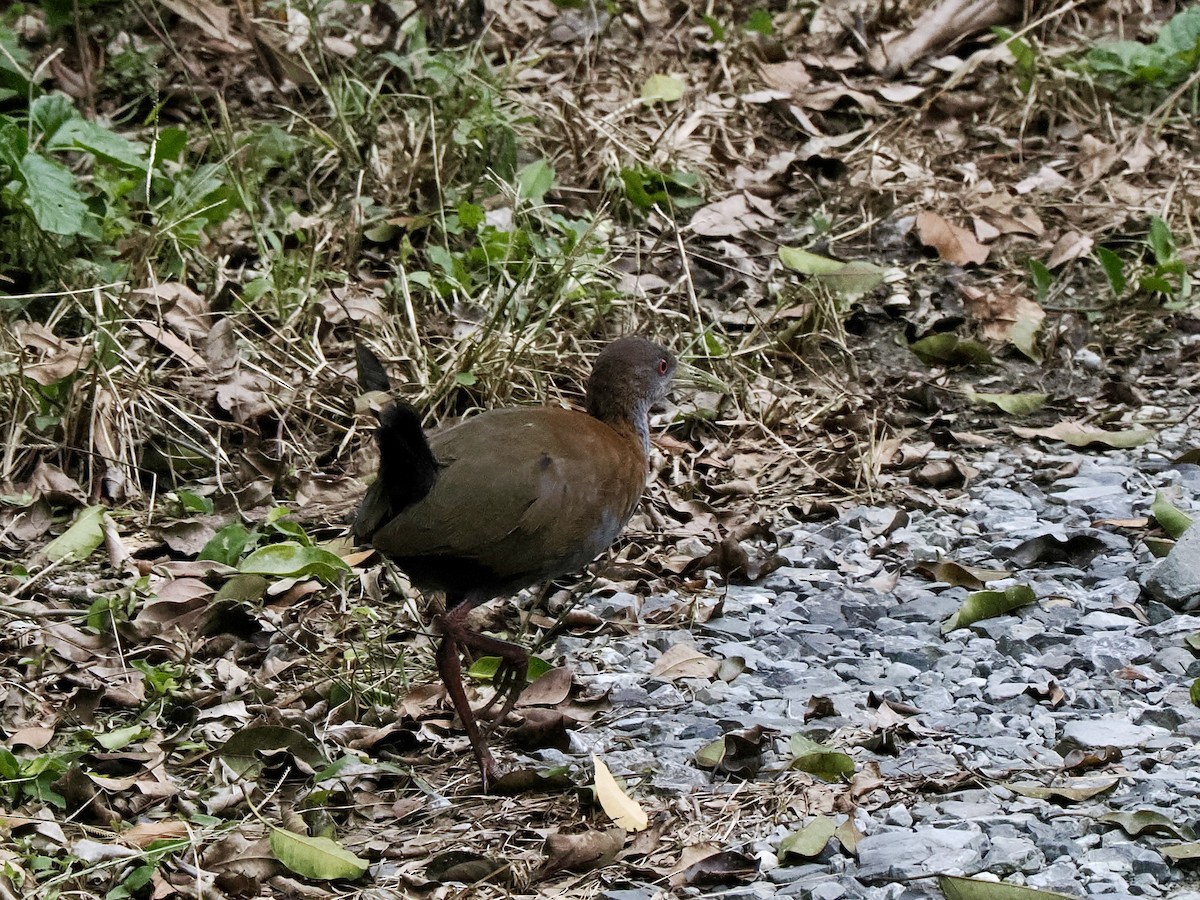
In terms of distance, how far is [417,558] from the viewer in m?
3.44

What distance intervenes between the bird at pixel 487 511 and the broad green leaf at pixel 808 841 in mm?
714

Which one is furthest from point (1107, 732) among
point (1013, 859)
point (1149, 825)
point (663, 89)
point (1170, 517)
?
point (663, 89)

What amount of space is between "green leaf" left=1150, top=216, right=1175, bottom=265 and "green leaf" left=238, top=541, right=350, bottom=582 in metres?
3.25

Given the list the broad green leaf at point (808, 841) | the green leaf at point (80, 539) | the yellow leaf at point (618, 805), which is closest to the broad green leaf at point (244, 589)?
the green leaf at point (80, 539)

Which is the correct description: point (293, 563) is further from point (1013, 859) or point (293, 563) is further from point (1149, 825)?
point (1149, 825)

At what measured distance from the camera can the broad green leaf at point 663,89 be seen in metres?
6.45

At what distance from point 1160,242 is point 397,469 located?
3438 millimetres

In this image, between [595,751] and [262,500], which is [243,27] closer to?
[262,500]

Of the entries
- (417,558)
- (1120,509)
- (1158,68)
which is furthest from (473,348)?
(1158,68)

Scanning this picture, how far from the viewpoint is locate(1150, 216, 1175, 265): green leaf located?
5609mm

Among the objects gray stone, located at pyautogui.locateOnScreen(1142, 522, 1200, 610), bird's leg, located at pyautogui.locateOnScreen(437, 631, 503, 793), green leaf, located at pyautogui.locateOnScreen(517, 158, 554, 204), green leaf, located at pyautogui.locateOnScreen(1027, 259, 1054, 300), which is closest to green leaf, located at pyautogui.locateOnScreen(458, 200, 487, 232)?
green leaf, located at pyautogui.locateOnScreen(517, 158, 554, 204)

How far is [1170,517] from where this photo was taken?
4176 millimetres

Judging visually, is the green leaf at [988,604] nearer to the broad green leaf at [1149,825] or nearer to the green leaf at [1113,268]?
the broad green leaf at [1149,825]

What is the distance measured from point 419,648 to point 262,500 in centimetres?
91
